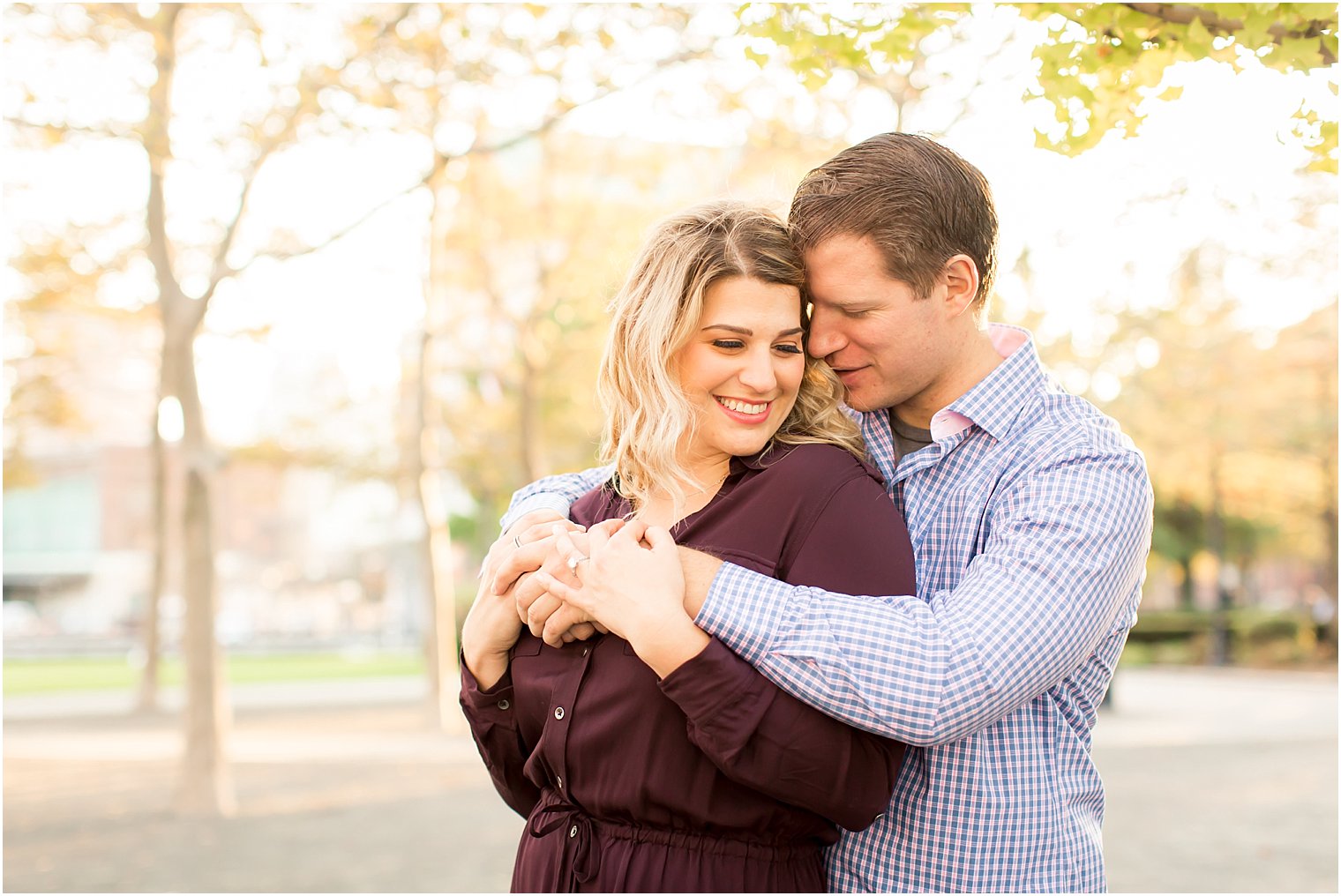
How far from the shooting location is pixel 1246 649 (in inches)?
1104

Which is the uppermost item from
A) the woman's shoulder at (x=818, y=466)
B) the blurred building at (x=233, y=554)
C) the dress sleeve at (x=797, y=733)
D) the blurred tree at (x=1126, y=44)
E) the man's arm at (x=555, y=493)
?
the blurred tree at (x=1126, y=44)

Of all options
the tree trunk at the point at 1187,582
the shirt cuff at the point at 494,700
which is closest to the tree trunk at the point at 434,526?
the shirt cuff at the point at 494,700

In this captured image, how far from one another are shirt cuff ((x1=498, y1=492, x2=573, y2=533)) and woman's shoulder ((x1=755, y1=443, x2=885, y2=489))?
0.63 meters

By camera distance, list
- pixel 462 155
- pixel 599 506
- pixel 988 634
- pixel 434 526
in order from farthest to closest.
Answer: pixel 434 526 → pixel 462 155 → pixel 599 506 → pixel 988 634

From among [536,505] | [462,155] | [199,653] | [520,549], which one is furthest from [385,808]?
[520,549]

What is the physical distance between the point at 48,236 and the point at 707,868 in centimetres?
1457

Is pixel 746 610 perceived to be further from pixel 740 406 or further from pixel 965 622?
pixel 740 406

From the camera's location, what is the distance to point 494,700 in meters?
2.69

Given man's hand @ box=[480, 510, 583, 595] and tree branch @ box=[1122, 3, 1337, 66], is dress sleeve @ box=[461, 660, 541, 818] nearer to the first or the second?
man's hand @ box=[480, 510, 583, 595]

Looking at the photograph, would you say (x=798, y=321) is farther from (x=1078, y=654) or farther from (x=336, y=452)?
(x=336, y=452)

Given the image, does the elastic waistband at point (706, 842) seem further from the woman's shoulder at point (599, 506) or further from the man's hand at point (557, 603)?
the woman's shoulder at point (599, 506)

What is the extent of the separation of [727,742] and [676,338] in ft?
2.67

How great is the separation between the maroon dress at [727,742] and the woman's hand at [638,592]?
0.05 metres

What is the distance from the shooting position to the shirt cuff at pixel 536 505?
293cm
